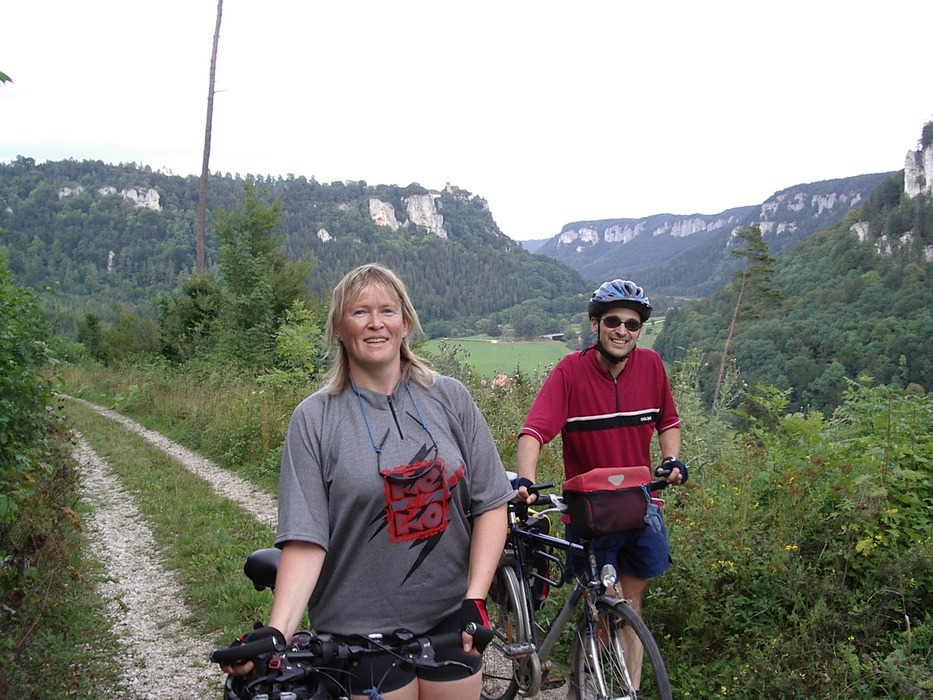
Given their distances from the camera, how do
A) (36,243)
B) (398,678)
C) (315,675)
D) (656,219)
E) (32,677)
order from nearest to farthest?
1. (315,675)
2. (398,678)
3. (32,677)
4. (36,243)
5. (656,219)

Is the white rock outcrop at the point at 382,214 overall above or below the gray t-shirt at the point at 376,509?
above

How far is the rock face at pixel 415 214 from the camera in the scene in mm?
124938

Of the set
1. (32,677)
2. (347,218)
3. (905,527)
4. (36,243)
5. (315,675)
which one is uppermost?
(347,218)

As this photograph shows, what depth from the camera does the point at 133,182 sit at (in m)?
97.4

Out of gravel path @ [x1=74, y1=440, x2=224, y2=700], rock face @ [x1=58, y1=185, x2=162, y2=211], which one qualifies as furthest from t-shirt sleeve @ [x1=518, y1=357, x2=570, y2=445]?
rock face @ [x1=58, y1=185, x2=162, y2=211]

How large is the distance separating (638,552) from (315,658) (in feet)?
5.75

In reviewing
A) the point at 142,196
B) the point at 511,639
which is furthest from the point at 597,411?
the point at 142,196

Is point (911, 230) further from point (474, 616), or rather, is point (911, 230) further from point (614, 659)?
point (474, 616)

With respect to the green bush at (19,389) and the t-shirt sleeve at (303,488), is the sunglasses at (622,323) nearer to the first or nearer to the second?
the t-shirt sleeve at (303,488)

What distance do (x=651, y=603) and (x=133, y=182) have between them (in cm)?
10893

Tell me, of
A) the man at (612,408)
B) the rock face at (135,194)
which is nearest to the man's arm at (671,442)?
the man at (612,408)

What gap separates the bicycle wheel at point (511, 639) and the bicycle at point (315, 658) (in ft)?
5.14

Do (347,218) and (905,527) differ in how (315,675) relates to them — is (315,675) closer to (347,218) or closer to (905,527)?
(905,527)

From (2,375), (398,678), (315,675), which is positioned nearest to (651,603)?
(398,678)
